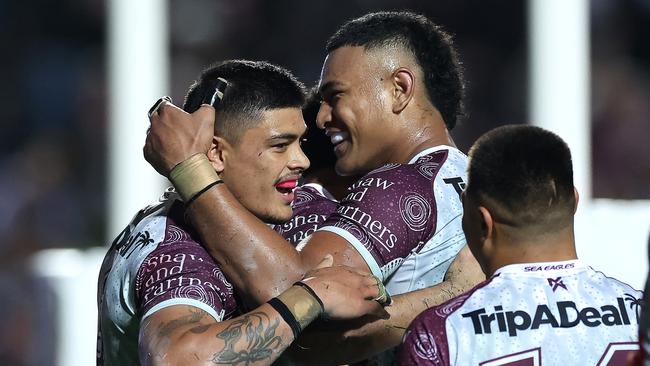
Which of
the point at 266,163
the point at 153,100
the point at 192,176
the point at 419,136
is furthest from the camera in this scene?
the point at 153,100

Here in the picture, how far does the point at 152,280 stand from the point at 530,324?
1042 mm

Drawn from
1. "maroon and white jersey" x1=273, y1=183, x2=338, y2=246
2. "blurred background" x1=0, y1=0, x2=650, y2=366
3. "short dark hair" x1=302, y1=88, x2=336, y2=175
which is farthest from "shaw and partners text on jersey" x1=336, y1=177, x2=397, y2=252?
"blurred background" x1=0, y1=0, x2=650, y2=366

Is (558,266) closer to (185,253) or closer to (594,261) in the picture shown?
(185,253)

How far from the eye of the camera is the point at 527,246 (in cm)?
299

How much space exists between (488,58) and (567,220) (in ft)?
21.5

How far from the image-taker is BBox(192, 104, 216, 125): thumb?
353cm

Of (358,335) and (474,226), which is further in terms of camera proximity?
(358,335)

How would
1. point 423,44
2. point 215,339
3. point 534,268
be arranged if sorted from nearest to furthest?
1. point 534,268
2. point 215,339
3. point 423,44

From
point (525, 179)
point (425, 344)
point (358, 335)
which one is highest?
point (525, 179)

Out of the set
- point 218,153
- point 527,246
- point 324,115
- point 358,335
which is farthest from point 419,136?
point 527,246

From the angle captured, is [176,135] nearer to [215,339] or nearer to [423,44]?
[215,339]

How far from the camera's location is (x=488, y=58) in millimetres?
9469

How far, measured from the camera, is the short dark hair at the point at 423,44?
4.12m

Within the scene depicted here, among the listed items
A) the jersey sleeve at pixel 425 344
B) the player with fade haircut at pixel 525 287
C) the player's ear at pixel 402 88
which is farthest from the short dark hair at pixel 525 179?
the player's ear at pixel 402 88
